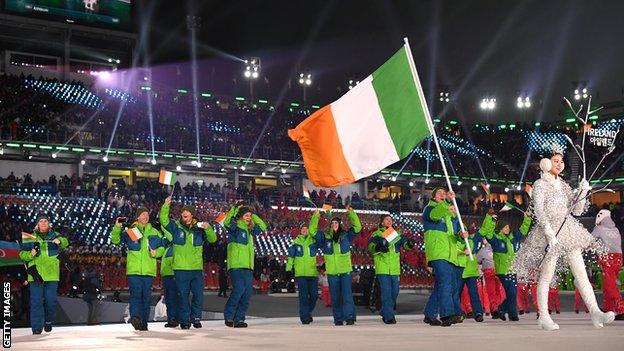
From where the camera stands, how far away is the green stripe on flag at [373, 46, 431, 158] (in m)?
10.6

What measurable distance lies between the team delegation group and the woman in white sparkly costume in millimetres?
12

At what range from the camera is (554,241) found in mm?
9508

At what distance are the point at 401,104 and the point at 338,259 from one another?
4.02 m

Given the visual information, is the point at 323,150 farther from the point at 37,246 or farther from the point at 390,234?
the point at 37,246

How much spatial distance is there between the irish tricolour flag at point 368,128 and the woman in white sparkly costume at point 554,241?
5.49 ft

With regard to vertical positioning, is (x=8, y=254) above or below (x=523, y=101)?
below

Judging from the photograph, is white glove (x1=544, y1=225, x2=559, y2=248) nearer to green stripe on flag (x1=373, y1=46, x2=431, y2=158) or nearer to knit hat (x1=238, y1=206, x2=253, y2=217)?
green stripe on flag (x1=373, y1=46, x2=431, y2=158)

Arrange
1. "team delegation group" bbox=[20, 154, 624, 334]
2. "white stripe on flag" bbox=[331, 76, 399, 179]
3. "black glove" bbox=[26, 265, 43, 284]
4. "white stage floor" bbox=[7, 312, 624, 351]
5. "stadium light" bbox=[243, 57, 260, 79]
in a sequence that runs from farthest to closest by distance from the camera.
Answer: "stadium light" bbox=[243, 57, 260, 79] → "black glove" bbox=[26, 265, 43, 284] → "white stripe on flag" bbox=[331, 76, 399, 179] → "team delegation group" bbox=[20, 154, 624, 334] → "white stage floor" bbox=[7, 312, 624, 351]

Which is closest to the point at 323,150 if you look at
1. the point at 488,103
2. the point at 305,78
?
the point at 305,78

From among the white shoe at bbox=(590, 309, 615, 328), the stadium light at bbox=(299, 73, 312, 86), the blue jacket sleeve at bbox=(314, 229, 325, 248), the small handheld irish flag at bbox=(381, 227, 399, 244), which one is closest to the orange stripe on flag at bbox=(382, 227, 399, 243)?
the small handheld irish flag at bbox=(381, 227, 399, 244)

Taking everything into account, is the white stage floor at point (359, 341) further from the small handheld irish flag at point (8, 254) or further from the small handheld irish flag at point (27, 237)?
the small handheld irish flag at point (8, 254)

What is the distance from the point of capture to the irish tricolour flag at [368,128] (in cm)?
1061

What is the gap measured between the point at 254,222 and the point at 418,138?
3.59 m

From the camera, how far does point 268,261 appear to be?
30.6 meters
